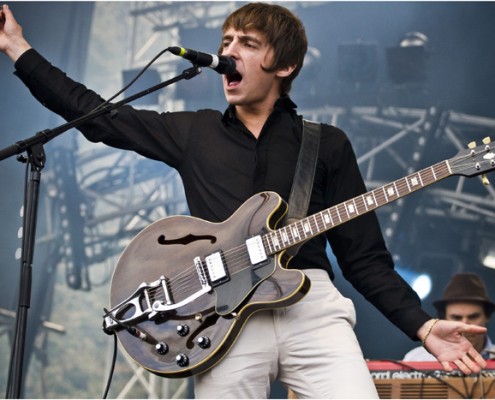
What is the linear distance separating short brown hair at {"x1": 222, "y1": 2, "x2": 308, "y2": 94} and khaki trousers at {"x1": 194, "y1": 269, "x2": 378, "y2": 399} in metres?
0.97

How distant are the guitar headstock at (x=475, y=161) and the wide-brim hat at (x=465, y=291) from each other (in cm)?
291

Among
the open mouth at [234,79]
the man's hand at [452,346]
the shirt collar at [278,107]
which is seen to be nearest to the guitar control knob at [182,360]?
the man's hand at [452,346]

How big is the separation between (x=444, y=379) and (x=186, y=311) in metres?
1.66

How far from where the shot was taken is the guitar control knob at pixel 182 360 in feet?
8.91

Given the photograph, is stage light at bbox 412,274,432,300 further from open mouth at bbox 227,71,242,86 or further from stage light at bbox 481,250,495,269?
open mouth at bbox 227,71,242,86

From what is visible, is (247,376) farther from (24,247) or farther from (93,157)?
(93,157)

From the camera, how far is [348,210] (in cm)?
278

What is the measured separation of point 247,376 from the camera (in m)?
2.65

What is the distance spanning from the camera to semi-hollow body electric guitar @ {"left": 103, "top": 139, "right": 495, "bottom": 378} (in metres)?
2.69

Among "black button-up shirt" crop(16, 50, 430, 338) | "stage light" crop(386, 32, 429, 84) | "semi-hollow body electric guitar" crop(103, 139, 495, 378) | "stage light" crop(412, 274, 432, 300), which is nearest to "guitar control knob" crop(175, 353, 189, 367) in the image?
"semi-hollow body electric guitar" crop(103, 139, 495, 378)

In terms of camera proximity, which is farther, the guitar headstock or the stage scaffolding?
the stage scaffolding

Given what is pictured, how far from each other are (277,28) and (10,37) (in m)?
0.98

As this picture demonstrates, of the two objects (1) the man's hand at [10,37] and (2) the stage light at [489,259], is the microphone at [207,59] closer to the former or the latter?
(1) the man's hand at [10,37]

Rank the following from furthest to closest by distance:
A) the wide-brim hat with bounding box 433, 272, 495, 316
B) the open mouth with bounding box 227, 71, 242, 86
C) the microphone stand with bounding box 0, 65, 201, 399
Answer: the wide-brim hat with bounding box 433, 272, 495, 316, the open mouth with bounding box 227, 71, 242, 86, the microphone stand with bounding box 0, 65, 201, 399
